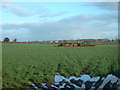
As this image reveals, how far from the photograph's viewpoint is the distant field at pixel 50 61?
136 inches

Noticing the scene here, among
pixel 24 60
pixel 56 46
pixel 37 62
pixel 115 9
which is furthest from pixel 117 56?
pixel 24 60

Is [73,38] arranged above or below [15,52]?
above

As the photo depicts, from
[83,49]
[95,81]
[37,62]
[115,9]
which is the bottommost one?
[95,81]

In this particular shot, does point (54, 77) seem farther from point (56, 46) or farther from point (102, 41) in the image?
point (102, 41)

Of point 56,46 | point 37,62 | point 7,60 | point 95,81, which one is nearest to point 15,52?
point 7,60

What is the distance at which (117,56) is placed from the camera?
3.55 m

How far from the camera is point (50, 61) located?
350cm

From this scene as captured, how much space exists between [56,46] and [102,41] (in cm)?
82

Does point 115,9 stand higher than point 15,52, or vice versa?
point 115,9

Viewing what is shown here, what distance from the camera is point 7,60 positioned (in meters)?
3.45

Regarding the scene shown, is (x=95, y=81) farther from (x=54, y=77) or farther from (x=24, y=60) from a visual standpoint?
(x=24, y=60)

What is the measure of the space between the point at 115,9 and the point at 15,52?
1897 millimetres

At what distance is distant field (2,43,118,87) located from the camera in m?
3.46

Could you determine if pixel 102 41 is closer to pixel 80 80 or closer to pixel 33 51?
pixel 80 80
